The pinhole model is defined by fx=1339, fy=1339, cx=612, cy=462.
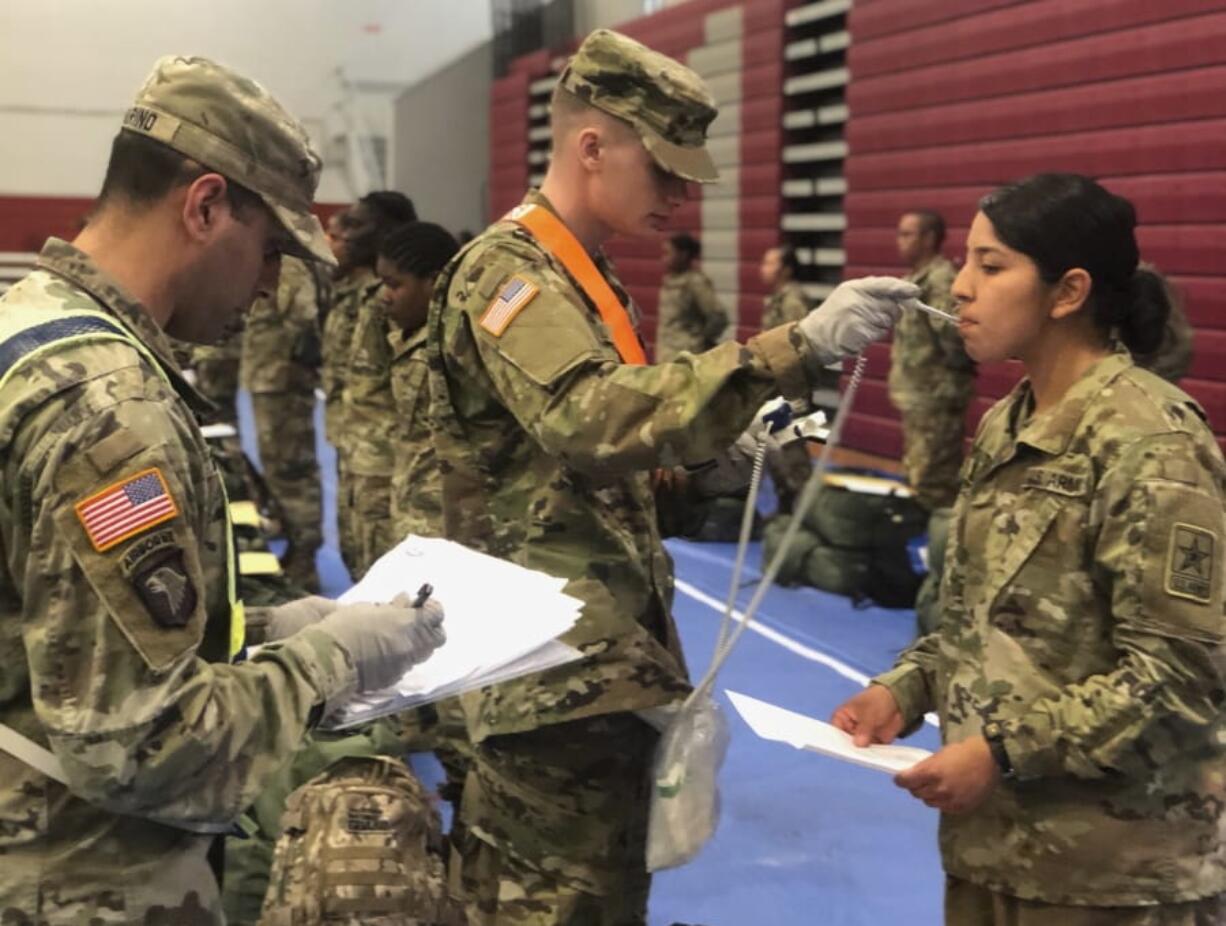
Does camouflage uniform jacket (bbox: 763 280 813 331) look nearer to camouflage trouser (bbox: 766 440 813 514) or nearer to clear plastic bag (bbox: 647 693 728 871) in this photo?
camouflage trouser (bbox: 766 440 813 514)

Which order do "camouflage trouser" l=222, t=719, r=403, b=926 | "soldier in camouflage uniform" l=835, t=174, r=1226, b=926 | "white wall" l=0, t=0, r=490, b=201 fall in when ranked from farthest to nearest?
"white wall" l=0, t=0, r=490, b=201 < "camouflage trouser" l=222, t=719, r=403, b=926 < "soldier in camouflage uniform" l=835, t=174, r=1226, b=926

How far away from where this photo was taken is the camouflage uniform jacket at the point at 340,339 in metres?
5.42

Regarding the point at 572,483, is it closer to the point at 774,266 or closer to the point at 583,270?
the point at 583,270

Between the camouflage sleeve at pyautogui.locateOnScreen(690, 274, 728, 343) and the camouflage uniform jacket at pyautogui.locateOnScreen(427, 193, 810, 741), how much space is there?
760 centimetres

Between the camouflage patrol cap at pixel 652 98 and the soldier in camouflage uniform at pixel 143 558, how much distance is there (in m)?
0.67

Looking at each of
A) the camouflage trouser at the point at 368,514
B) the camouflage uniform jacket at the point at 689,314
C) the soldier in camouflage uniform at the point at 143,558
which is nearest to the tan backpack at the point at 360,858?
the soldier in camouflage uniform at the point at 143,558

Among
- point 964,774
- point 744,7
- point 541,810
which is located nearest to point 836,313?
point 964,774

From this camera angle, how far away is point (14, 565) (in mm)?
1267

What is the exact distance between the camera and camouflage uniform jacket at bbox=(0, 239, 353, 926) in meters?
1.22

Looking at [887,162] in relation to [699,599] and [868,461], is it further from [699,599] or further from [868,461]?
[699,599]

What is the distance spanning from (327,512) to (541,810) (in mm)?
6804

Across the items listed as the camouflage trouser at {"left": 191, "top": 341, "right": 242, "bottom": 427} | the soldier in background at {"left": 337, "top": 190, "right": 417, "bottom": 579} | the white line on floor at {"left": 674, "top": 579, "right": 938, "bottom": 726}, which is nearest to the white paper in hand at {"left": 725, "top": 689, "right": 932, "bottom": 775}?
the white line on floor at {"left": 674, "top": 579, "right": 938, "bottom": 726}

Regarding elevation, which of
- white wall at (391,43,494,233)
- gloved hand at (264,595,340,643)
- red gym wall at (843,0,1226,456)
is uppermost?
white wall at (391,43,494,233)

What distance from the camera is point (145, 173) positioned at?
1.38 metres
